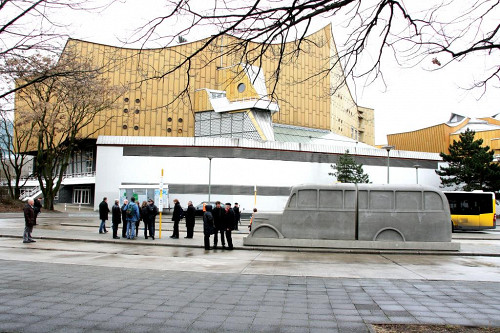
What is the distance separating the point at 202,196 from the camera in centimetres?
4162

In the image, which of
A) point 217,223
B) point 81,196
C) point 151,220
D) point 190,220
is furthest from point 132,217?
point 81,196

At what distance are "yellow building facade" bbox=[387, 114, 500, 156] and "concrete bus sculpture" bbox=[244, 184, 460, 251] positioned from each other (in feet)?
132

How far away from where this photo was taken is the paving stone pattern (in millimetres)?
5129

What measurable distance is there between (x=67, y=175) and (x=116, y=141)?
63.9ft

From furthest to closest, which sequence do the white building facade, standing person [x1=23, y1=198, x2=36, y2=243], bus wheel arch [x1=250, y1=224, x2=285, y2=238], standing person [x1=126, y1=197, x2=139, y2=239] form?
the white building facade < standing person [x1=126, y1=197, x2=139, y2=239] < bus wheel arch [x1=250, y1=224, x2=285, y2=238] < standing person [x1=23, y1=198, x2=36, y2=243]

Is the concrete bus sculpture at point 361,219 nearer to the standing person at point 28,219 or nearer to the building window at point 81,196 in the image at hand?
the standing person at point 28,219

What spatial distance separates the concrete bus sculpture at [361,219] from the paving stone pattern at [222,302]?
5.54 m

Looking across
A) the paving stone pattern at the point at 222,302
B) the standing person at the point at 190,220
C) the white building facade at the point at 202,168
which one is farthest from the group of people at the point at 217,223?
the white building facade at the point at 202,168

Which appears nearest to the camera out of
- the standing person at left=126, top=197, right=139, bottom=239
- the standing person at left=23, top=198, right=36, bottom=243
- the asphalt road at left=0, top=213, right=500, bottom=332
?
the asphalt road at left=0, top=213, right=500, bottom=332

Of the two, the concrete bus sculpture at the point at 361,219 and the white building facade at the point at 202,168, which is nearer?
the concrete bus sculpture at the point at 361,219

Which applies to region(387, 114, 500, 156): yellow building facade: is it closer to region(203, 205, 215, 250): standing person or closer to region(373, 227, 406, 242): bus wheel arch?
region(373, 227, 406, 242): bus wheel arch

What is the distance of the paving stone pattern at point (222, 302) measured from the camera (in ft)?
16.8

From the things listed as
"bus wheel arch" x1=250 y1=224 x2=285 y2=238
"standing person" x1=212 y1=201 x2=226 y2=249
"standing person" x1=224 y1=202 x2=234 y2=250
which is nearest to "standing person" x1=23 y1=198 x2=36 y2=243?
"standing person" x1=212 y1=201 x2=226 y2=249

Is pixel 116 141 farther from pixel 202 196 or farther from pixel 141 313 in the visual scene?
pixel 141 313
